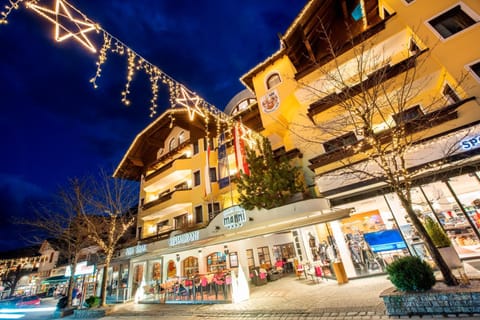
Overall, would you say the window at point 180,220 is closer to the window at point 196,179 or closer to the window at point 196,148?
the window at point 196,179

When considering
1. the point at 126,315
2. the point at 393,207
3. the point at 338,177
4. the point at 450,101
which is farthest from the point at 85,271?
the point at 450,101

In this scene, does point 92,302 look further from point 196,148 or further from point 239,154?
point 196,148

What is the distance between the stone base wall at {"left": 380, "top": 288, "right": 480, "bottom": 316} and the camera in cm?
427

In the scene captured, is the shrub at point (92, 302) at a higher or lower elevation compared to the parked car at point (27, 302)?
lower

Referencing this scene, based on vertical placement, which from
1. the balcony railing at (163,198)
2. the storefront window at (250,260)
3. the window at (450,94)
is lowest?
the storefront window at (250,260)

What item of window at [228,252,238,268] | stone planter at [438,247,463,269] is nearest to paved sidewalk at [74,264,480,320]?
stone planter at [438,247,463,269]

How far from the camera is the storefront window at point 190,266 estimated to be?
17.3 meters

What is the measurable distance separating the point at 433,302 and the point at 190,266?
54.8 feet

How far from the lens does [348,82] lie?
11.6 m

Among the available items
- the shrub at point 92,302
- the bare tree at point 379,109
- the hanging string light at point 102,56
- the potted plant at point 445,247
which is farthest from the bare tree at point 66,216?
the potted plant at point 445,247

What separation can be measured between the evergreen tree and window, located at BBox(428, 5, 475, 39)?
361 inches

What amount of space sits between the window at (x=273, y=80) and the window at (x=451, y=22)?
321 inches

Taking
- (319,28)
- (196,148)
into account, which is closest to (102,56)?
(319,28)

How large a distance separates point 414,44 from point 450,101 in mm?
3530
